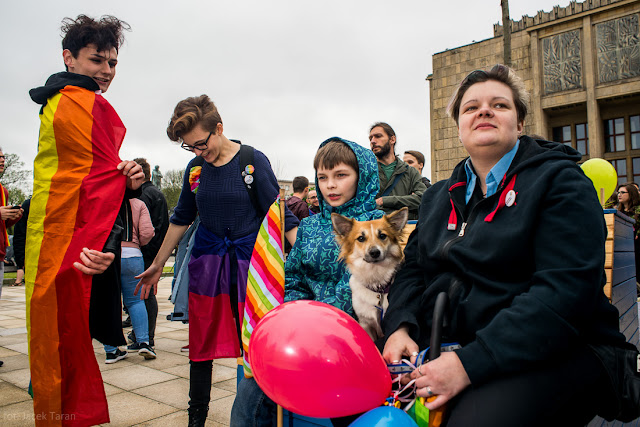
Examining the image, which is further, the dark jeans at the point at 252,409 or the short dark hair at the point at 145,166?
the short dark hair at the point at 145,166

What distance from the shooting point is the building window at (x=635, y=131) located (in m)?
21.5

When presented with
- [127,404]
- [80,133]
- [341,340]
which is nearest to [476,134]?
[341,340]

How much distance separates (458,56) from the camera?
76.1 ft

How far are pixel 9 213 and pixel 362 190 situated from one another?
4650 mm

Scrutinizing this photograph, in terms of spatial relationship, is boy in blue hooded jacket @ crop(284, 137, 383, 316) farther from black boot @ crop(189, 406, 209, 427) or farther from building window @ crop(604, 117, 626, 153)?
building window @ crop(604, 117, 626, 153)

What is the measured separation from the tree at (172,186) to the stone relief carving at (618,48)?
122ft

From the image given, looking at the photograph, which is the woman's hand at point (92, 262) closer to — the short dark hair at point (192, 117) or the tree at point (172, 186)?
the short dark hair at point (192, 117)

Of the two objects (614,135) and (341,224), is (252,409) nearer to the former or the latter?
(341,224)

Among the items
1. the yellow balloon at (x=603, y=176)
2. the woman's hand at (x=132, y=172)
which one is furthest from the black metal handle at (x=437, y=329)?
the yellow balloon at (x=603, y=176)

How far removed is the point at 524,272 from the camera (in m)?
1.51

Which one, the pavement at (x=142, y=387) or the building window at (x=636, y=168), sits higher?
the building window at (x=636, y=168)

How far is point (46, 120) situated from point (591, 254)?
2.80 m

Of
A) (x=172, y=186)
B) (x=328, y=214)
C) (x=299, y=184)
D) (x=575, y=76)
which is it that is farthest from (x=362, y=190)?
(x=172, y=186)

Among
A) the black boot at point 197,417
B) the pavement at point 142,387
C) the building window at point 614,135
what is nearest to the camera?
the black boot at point 197,417
